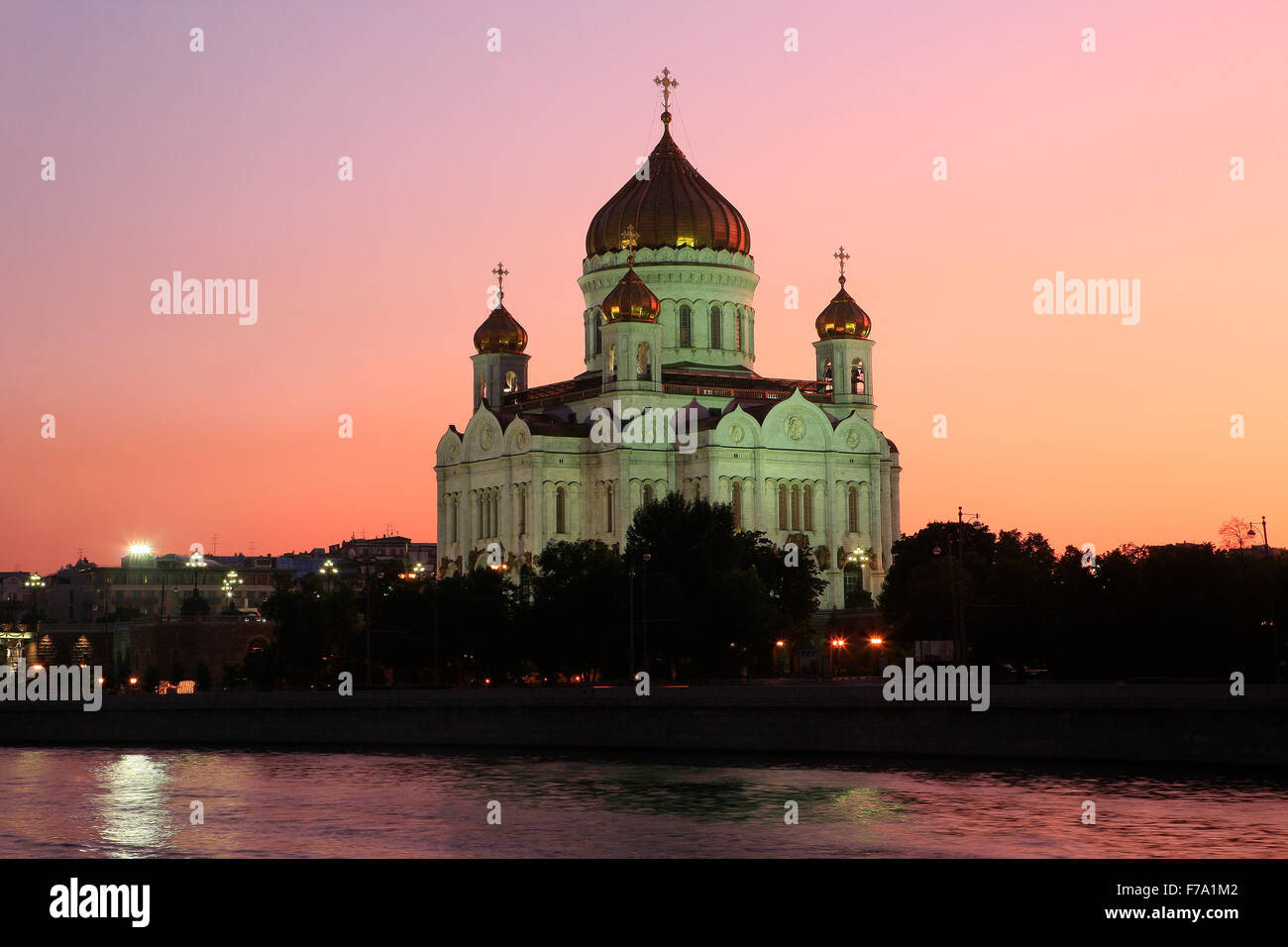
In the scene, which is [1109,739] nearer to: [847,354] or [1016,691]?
[1016,691]

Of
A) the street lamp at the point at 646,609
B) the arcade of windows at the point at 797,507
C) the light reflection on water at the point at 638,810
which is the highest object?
the arcade of windows at the point at 797,507

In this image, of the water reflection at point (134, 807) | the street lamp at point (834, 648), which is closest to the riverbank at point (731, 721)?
the water reflection at point (134, 807)

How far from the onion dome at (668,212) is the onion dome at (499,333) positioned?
5.94m

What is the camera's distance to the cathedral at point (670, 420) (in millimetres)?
85812

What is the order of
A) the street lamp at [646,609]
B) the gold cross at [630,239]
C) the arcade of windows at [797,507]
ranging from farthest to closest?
the gold cross at [630,239], the arcade of windows at [797,507], the street lamp at [646,609]

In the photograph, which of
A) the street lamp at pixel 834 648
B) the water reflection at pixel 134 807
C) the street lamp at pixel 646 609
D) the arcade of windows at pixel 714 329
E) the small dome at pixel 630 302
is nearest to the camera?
the water reflection at pixel 134 807

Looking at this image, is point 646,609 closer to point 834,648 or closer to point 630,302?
point 834,648

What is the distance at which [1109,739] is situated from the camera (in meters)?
46.5

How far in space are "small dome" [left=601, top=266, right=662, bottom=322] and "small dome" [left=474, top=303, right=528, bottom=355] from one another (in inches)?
426

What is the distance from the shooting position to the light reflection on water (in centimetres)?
3503

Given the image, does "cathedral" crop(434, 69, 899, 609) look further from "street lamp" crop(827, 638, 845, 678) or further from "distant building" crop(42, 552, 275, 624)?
"distant building" crop(42, 552, 275, 624)

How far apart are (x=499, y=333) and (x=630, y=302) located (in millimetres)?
12355

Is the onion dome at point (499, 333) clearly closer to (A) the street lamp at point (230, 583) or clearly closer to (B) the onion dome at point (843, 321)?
(B) the onion dome at point (843, 321)

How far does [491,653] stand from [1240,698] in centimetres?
3479
